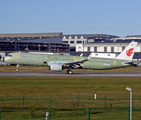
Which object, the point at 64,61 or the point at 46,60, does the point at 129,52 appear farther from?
the point at 46,60

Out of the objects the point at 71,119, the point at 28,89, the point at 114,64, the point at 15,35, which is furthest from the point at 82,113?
the point at 15,35

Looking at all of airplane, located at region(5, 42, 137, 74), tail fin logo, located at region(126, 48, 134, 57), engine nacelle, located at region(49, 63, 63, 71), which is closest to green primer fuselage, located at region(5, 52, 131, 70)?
airplane, located at region(5, 42, 137, 74)

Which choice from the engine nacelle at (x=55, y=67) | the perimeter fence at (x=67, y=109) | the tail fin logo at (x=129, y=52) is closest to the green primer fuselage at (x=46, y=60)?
the tail fin logo at (x=129, y=52)

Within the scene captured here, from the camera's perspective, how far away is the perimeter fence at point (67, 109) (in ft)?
59.5

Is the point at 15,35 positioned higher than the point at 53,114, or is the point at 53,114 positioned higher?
the point at 15,35

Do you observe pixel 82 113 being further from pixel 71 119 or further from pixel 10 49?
pixel 10 49

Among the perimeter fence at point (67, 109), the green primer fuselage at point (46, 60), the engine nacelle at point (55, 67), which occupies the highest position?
the green primer fuselage at point (46, 60)

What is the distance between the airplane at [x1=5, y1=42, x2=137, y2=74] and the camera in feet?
164

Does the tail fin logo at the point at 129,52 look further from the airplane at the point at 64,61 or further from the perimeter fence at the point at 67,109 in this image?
the perimeter fence at the point at 67,109

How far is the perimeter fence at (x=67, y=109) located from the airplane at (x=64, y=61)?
80.5 feet

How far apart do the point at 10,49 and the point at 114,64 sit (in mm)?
60283

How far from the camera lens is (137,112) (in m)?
20.0

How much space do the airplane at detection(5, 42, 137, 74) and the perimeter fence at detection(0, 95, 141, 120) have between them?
24.5 metres

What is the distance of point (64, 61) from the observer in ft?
169
